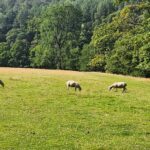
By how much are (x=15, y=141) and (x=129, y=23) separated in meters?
51.5

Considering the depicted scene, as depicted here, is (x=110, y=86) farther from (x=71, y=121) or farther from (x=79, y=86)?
(x=71, y=121)

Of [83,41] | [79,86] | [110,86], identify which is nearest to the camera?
[79,86]

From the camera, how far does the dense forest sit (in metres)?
62.1

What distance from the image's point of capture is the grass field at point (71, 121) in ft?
60.7

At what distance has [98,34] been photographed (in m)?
77.2

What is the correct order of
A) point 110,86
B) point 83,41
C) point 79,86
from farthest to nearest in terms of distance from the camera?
point 83,41
point 110,86
point 79,86

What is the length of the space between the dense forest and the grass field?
14395 millimetres

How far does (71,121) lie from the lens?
23766 millimetres

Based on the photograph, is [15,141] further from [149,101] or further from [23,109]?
[149,101]

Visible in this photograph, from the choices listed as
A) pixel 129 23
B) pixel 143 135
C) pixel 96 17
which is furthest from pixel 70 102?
pixel 96 17

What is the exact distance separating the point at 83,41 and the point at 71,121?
10555cm

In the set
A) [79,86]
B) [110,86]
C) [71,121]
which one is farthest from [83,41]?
[71,121]

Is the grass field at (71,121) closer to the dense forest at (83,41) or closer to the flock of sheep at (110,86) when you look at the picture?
the flock of sheep at (110,86)

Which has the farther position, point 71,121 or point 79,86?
point 79,86
